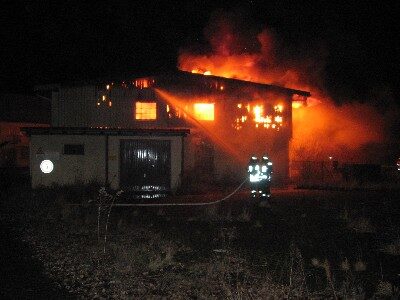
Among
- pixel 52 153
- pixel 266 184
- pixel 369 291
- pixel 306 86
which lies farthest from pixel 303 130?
pixel 369 291

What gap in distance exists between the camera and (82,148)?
→ 2192cm

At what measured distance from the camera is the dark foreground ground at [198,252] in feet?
23.0

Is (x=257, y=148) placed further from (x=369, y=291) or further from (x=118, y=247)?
(x=369, y=291)

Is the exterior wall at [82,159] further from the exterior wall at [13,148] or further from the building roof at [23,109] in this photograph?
the building roof at [23,109]

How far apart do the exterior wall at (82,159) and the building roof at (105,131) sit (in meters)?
0.18

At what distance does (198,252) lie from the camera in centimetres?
928

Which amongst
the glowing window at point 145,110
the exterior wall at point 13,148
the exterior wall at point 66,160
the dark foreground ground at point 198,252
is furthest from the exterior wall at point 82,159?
the exterior wall at point 13,148

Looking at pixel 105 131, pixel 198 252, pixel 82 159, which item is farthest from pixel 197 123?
pixel 198 252

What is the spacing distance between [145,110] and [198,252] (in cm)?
1486

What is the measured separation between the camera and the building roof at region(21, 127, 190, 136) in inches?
834

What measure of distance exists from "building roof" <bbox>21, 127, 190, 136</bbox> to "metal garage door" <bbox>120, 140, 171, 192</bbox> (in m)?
0.42

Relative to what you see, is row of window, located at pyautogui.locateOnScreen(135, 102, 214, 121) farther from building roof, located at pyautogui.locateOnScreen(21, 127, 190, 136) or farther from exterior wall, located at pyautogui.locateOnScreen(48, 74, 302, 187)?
building roof, located at pyautogui.locateOnScreen(21, 127, 190, 136)

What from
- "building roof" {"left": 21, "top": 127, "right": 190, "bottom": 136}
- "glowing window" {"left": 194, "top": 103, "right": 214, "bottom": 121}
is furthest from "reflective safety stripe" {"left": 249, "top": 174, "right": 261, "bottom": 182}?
"glowing window" {"left": 194, "top": 103, "right": 214, "bottom": 121}

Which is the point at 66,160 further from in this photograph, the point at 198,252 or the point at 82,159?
the point at 198,252
